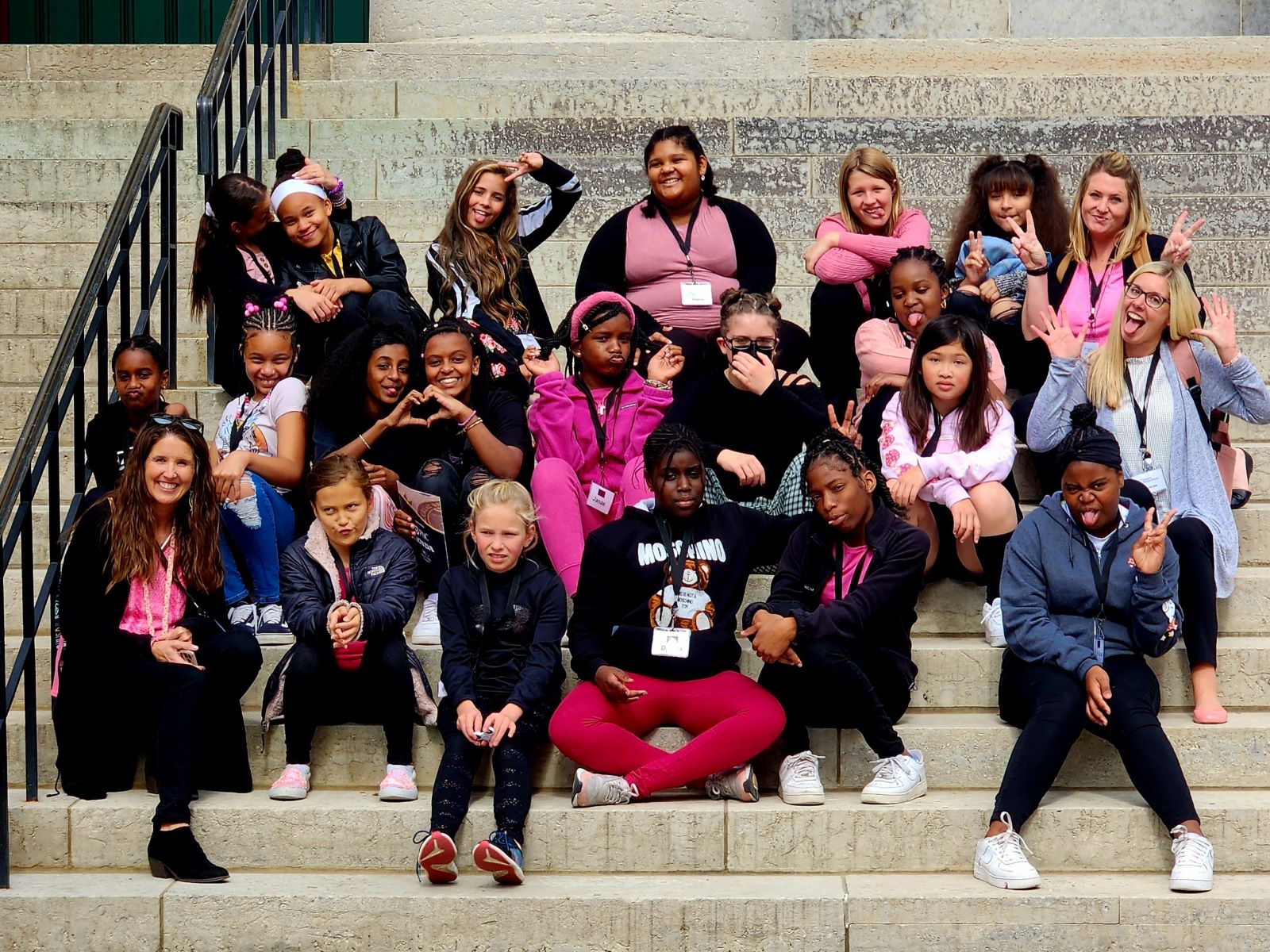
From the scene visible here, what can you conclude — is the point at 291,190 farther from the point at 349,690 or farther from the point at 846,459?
the point at 846,459

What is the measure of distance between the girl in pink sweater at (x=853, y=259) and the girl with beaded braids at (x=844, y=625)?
1.19 m

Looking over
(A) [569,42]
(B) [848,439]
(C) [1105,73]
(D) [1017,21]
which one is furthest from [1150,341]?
(D) [1017,21]

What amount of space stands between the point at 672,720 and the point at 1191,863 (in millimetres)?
1603

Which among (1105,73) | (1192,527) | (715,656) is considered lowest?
(715,656)

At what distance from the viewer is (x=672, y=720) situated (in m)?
5.47

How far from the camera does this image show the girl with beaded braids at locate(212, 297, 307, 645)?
585 centimetres

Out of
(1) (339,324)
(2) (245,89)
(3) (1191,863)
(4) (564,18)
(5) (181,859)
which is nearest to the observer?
(3) (1191,863)

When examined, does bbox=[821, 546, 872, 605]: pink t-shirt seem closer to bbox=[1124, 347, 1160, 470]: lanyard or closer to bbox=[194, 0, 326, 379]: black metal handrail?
bbox=[1124, 347, 1160, 470]: lanyard

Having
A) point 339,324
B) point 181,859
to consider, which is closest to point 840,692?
point 181,859

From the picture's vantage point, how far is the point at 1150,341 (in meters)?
6.03

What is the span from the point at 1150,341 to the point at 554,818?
2668 mm

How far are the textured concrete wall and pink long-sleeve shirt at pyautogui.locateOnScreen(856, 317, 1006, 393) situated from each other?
3.84 meters

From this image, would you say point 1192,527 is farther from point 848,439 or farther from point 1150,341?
point 848,439

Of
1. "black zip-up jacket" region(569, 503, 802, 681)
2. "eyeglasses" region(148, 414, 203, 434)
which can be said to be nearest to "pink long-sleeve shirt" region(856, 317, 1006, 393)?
"black zip-up jacket" region(569, 503, 802, 681)
